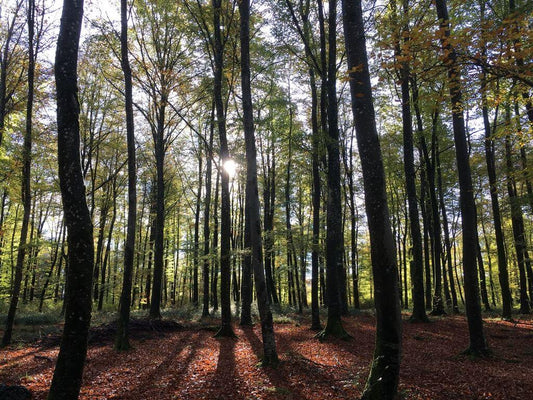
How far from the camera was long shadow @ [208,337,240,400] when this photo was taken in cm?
570

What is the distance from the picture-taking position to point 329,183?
11000mm

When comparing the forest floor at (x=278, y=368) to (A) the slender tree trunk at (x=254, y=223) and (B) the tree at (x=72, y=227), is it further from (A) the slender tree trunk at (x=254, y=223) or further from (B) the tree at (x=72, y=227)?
(B) the tree at (x=72, y=227)

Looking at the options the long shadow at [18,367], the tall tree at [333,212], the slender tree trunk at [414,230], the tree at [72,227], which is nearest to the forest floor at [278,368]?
the long shadow at [18,367]

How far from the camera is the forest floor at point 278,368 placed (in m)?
5.61

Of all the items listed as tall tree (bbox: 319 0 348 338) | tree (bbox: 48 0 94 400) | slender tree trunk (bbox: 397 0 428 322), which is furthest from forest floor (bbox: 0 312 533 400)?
slender tree trunk (bbox: 397 0 428 322)

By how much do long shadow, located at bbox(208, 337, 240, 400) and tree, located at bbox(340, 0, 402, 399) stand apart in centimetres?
274

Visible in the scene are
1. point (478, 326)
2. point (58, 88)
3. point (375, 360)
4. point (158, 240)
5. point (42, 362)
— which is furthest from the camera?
point (158, 240)

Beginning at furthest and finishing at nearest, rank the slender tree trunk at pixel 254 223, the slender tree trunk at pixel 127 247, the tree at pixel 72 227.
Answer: the slender tree trunk at pixel 127 247 < the slender tree trunk at pixel 254 223 < the tree at pixel 72 227

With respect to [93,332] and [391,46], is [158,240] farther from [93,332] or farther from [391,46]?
[391,46]

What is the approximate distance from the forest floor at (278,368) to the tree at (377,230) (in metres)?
1.26

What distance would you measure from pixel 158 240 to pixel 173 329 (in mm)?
4409

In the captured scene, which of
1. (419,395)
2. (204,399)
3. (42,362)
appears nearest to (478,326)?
(419,395)

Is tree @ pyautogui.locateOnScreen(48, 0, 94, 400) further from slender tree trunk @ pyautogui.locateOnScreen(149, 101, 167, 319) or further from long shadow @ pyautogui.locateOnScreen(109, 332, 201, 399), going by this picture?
slender tree trunk @ pyautogui.locateOnScreen(149, 101, 167, 319)

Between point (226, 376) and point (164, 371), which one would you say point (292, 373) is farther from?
point (164, 371)
